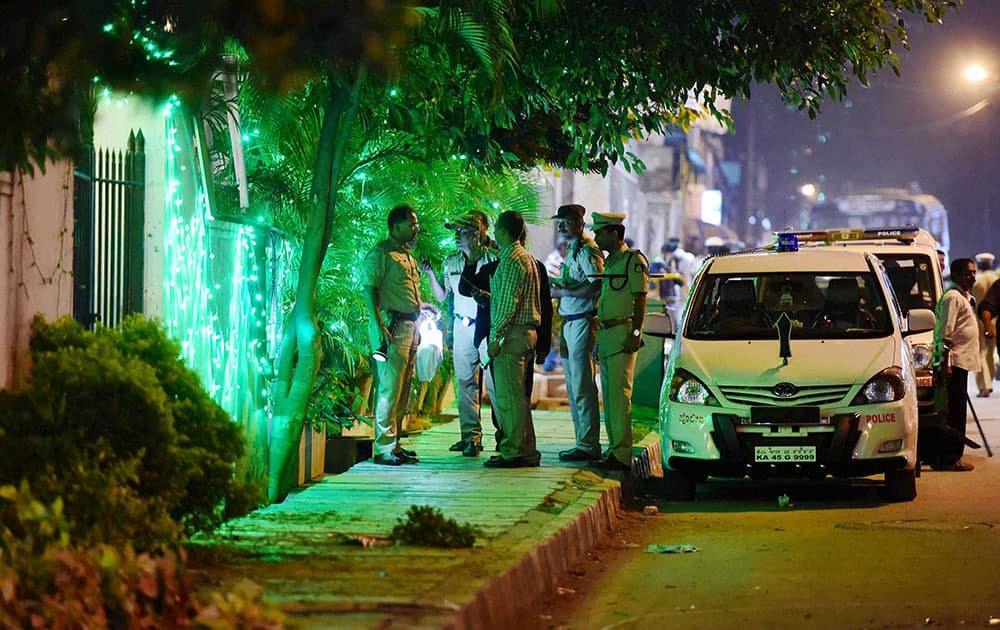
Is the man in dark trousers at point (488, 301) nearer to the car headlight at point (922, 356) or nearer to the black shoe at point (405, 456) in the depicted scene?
the black shoe at point (405, 456)

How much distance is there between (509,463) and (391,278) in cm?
171

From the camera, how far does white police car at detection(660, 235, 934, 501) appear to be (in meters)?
10.8

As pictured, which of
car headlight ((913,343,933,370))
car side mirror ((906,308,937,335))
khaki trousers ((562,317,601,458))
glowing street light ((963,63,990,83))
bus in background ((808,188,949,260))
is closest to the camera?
car side mirror ((906,308,937,335))

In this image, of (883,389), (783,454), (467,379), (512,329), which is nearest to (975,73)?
(467,379)

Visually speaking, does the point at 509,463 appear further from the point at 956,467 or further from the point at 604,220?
the point at 956,467

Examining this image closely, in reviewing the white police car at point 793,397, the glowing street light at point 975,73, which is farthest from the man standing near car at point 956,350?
the glowing street light at point 975,73

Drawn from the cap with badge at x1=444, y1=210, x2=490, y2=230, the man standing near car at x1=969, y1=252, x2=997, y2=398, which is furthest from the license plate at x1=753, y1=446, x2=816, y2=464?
the man standing near car at x1=969, y1=252, x2=997, y2=398

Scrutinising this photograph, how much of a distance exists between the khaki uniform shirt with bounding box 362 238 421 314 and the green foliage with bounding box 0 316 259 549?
4.11 meters

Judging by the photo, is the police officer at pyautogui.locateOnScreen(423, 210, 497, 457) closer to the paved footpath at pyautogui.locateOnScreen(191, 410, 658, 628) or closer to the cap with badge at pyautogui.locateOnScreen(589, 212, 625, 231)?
the paved footpath at pyautogui.locateOnScreen(191, 410, 658, 628)

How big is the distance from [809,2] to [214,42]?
5.96 m

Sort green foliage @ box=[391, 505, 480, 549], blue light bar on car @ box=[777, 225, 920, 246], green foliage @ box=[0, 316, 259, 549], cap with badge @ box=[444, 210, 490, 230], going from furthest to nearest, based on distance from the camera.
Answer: blue light bar on car @ box=[777, 225, 920, 246] → cap with badge @ box=[444, 210, 490, 230] → green foliage @ box=[391, 505, 480, 549] → green foliage @ box=[0, 316, 259, 549]

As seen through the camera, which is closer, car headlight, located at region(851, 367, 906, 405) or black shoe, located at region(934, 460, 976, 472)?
car headlight, located at region(851, 367, 906, 405)

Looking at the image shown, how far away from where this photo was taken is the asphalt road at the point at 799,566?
7133 mm

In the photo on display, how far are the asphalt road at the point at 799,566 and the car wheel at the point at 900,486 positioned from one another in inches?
4.1
